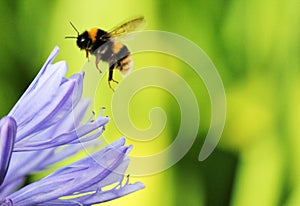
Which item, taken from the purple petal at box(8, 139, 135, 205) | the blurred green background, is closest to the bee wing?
the purple petal at box(8, 139, 135, 205)

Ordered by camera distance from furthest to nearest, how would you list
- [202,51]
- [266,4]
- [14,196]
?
[266,4], [202,51], [14,196]

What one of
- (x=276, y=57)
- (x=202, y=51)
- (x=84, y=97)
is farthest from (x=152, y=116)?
(x=84, y=97)


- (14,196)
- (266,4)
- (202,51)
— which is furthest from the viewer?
(266,4)

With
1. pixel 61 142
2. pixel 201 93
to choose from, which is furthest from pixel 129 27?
pixel 201 93

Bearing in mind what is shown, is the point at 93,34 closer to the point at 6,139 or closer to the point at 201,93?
the point at 6,139

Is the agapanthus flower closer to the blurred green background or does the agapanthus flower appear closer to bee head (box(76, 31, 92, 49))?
bee head (box(76, 31, 92, 49))

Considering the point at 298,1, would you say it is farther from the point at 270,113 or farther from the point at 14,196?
the point at 14,196

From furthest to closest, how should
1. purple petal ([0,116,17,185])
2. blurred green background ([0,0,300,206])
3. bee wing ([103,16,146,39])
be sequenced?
blurred green background ([0,0,300,206]) → bee wing ([103,16,146,39]) → purple petal ([0,116,17,185])
